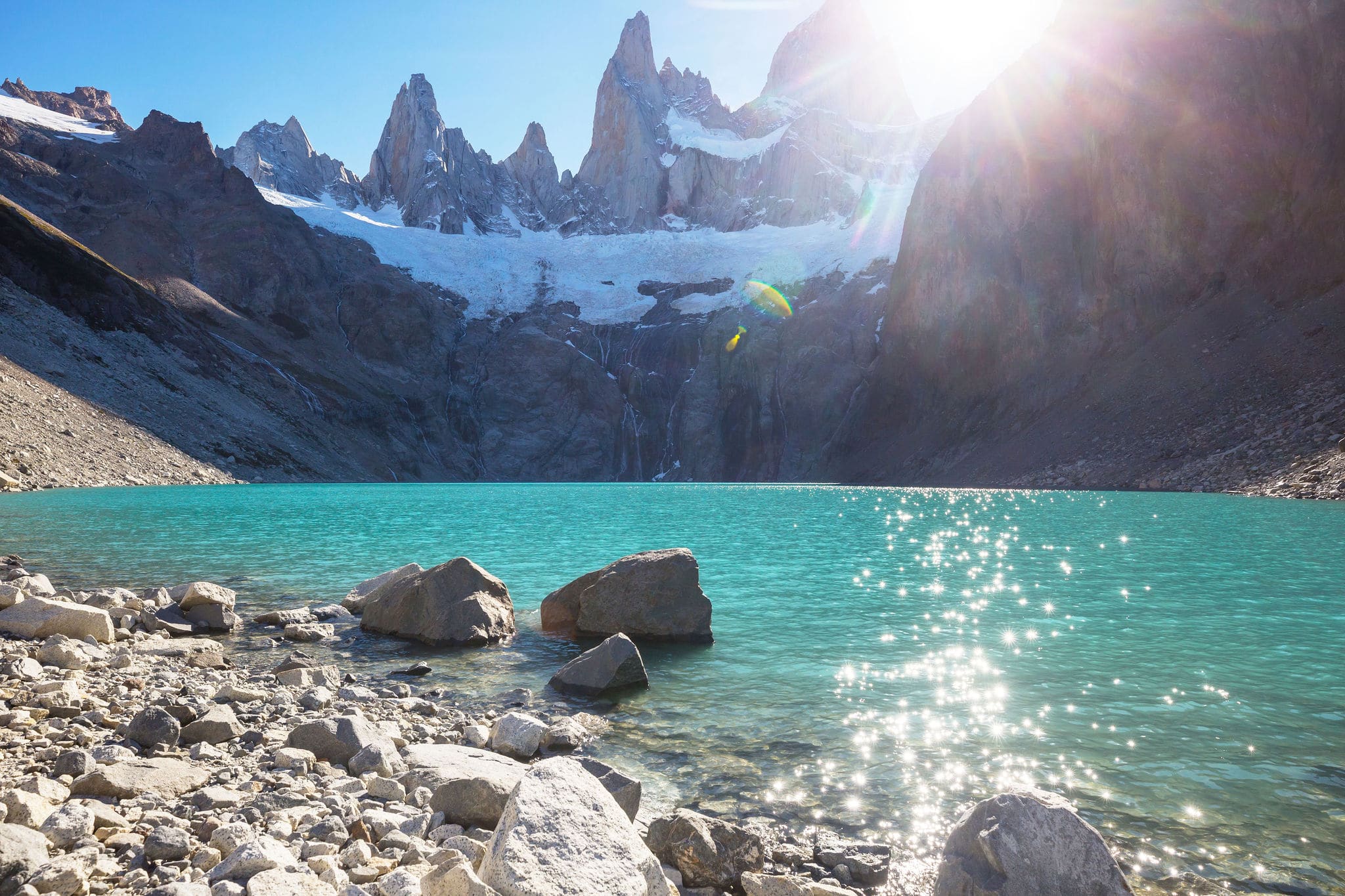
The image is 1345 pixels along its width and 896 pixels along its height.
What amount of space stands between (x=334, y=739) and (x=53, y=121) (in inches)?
8772

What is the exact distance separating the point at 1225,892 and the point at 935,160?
403ft

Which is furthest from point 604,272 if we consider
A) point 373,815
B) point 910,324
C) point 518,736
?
point 373,815

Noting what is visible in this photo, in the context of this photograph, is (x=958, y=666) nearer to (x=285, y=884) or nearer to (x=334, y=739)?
(x=334, y=739)

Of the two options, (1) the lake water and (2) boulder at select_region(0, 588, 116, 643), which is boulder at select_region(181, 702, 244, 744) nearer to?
(1) the lake water

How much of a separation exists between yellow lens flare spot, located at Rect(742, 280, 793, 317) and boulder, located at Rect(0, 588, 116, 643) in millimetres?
155609

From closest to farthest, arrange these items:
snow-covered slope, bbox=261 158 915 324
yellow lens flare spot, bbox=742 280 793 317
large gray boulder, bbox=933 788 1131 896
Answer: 1. large gray boulder, bbox=933 788 1131 896
2. yellow lens flare spot, bbox=742 280 793 317
3. snow-covered slope, bbox=261 158 915 324

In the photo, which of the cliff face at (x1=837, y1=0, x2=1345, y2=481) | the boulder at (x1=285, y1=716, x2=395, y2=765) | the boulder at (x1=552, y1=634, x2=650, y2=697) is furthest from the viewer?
the cliff face at (x1=837, y1=0, x2=1345, y2=481)

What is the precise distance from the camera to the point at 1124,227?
85.6 meters

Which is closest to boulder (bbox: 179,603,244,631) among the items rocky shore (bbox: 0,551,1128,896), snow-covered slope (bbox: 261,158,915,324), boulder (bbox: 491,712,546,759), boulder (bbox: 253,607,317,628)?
boulder (bbox: 253,607,317,628)

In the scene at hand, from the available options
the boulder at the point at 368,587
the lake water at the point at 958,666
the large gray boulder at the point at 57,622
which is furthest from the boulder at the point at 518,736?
the boulder at the point at 368,587

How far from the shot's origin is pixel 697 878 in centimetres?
584

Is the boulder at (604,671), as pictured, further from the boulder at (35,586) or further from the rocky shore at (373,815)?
the boulder at (35,586)

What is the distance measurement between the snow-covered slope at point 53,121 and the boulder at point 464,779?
185969 mm

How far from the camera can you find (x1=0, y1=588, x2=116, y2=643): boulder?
12609 millimetres
